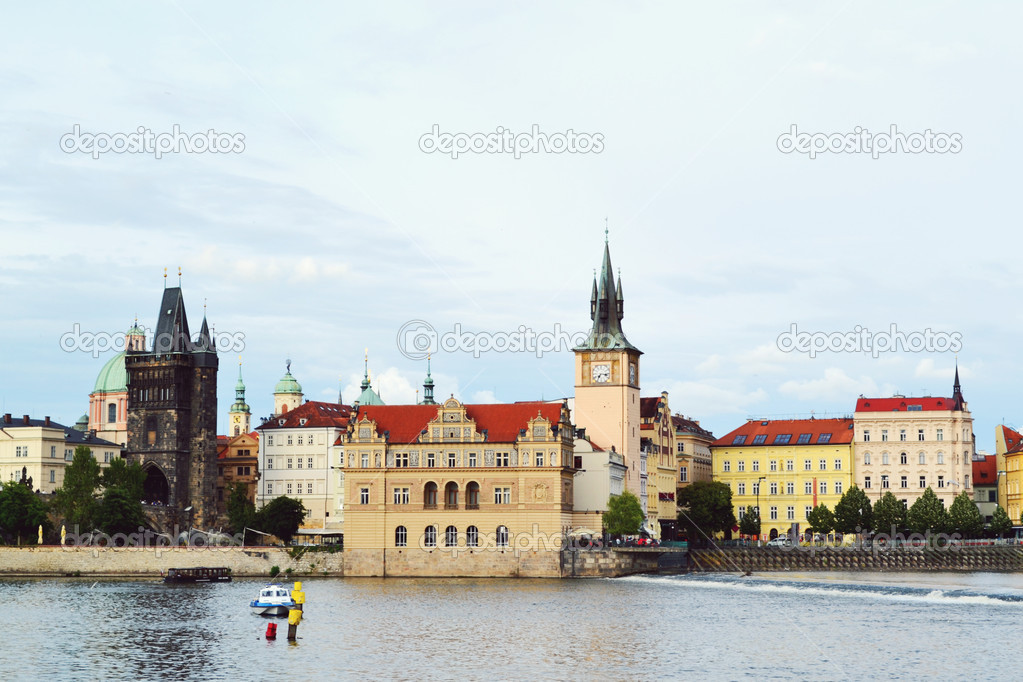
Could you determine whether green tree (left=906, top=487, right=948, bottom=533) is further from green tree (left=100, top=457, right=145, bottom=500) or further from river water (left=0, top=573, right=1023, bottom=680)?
green tree (left=100, top=457, right=145, bottom=500)

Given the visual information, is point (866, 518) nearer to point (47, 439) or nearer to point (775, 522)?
point (775, 522)

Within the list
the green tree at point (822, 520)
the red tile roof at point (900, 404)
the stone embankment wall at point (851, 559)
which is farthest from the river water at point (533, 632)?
the red tile roof at point (900, 404)

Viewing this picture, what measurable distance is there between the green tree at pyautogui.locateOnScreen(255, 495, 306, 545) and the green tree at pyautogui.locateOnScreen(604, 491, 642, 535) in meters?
30.8

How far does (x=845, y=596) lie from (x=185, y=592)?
142 ft

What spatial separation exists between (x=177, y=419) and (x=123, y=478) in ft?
56.0

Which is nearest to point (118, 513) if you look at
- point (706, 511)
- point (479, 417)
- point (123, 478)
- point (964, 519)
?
point (123, 478)

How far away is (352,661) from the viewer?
63219 mm

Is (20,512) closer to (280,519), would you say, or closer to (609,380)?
(280,519)

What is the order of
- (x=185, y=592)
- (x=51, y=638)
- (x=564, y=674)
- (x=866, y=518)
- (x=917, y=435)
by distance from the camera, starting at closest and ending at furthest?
(x=564, y=674), (x=51, y=638), (x=185, y=592), (x=866, y=518), (x=917, y=435)

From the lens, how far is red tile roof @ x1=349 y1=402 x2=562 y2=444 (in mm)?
122562

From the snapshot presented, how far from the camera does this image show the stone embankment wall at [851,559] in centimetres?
12794

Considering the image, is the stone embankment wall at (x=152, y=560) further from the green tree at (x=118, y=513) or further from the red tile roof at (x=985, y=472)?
the red tile roof at (x=985, y=472)

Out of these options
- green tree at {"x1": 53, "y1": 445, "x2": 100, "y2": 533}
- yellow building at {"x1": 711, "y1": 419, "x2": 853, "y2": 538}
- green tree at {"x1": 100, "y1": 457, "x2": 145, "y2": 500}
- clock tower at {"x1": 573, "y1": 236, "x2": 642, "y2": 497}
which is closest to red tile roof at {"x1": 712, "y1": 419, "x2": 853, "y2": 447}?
yellow building at {"x1": 711, "y1": 419, "x2": 853, "y2": 538}

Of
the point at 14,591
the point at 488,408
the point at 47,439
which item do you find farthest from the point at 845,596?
the point at 47,439
